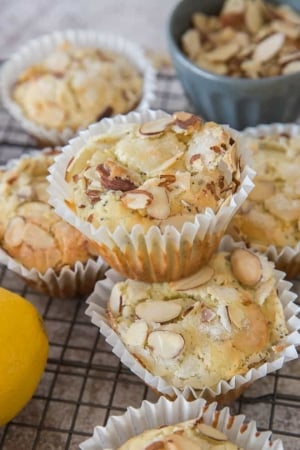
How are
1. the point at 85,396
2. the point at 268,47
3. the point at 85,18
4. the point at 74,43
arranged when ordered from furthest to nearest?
1. the point at 85,18
2. the point at 74,43
3. the point at 268,47
4. the point at 85,396

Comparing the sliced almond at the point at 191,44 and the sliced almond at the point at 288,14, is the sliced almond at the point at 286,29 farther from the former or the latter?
the sliced almond at the point at 191,44

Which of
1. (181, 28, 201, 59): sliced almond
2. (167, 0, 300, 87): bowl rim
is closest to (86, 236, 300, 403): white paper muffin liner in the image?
(167, 0, 300, 87): bowl rim

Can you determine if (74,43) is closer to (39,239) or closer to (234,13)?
(234,13)

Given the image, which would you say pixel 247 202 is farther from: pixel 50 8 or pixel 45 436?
pixel 50 8

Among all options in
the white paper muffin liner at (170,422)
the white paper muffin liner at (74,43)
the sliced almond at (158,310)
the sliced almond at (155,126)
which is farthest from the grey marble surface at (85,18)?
the white paper muffin liner at (170,422)

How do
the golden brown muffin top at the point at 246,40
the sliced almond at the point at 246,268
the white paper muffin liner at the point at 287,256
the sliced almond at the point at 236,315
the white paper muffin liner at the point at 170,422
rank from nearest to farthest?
the white paper muffin liner at the point at 170,422
the sliced almond at the point at 236,315
the sliced almond at the point at 246,268
the white paper muffin liner at the point at 287,256
the golden brown muffin top at the point at 246,40

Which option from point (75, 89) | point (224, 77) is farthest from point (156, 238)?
point (75, 89)
